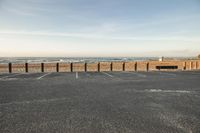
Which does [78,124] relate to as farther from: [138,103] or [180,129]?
[138,103]

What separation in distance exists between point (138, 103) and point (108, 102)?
1.05m

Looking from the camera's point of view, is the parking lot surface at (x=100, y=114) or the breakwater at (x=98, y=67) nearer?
the parking lot surface at (x=100, y=114)

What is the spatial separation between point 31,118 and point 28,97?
108 inches

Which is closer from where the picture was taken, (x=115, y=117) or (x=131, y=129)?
(x=131, y=129)

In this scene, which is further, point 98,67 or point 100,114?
point 98,67

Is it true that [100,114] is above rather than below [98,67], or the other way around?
below

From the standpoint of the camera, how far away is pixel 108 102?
260 inches

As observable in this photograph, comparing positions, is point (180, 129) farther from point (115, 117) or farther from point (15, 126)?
point (15, 126)

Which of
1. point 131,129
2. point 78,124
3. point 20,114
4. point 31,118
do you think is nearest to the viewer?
point 131,129

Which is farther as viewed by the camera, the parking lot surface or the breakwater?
the breakwater

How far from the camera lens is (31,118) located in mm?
4832

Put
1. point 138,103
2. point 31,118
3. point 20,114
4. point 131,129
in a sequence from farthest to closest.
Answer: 1. point 138,103
2. point 20,114
3. point 31,118
4. point 131,129

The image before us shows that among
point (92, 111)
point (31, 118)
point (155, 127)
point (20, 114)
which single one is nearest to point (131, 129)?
point (155, 127)

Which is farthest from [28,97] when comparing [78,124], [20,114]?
[78,124]
